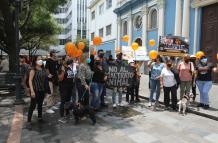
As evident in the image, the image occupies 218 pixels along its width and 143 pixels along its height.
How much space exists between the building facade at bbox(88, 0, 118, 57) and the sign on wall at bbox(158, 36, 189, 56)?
59.1ft

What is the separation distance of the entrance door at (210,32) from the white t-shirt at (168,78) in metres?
7.76

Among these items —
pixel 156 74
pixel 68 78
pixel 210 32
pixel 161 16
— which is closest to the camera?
pixel 68 78

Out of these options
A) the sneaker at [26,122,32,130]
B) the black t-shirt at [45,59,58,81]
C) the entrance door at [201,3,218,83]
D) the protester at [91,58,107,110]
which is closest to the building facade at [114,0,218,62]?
the entrance door at [201,3,218,83]

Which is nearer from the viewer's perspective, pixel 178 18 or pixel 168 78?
pixel 168 78

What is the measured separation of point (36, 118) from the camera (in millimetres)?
6926

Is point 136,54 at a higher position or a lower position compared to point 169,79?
higher

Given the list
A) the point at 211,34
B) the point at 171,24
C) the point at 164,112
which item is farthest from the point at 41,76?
the point at 171,24

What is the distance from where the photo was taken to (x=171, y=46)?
10438 mm

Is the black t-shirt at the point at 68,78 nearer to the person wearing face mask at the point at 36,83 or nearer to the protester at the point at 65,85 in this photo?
the protester at the point at 65,85

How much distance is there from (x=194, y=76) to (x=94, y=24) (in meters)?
30.6

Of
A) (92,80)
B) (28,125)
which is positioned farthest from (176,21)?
A: (28,125)

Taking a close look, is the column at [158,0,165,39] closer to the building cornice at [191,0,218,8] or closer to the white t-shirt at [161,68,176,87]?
the building cornice at [191,0,218,8]

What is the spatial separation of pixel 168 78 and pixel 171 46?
10.0 feet

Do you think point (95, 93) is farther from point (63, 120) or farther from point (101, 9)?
point (101, 9)
